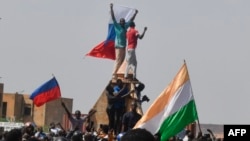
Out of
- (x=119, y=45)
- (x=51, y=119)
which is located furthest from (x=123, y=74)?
(x=51, y=119)

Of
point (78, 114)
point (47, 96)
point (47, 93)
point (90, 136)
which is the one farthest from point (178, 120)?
point (47, 93)

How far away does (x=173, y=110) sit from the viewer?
20.7 metres

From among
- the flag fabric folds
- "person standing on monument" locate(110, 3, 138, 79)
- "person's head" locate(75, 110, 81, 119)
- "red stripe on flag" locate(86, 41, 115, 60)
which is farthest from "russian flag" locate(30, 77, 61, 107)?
the flag fabric folds

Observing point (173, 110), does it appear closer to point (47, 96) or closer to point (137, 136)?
point (47, 96)

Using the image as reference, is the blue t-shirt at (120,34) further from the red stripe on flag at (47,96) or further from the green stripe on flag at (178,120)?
the green stripe on flag at (178,120)

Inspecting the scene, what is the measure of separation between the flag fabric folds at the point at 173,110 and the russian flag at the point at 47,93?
9.18m

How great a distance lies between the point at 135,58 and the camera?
2809 centimetres

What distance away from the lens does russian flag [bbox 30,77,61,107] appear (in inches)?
1205

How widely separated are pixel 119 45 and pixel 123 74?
3.61 feet

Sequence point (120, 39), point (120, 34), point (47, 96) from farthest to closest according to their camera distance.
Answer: point (47, 96)
point (120, 39)
point (120, 34)

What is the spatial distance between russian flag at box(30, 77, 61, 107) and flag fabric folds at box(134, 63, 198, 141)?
30.1ft

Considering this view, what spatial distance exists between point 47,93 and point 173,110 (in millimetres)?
10571

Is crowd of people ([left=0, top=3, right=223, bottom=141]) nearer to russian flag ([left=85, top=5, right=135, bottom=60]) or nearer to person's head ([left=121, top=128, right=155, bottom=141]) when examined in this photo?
russian flag ([left=85, top=5, right=135, bottom=60])

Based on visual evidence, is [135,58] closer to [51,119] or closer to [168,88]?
[168,88]
